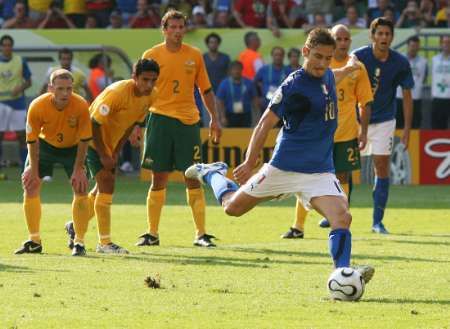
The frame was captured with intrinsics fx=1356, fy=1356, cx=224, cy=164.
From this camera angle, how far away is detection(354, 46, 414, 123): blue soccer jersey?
616 inches

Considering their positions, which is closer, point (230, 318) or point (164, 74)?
point (230, 318)

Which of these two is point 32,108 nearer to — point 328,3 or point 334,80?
point 334,80

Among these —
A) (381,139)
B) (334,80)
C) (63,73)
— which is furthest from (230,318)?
(381,139)

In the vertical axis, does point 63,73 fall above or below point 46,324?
above

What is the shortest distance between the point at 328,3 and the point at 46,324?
17.5 metres

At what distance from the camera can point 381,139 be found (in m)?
15.7

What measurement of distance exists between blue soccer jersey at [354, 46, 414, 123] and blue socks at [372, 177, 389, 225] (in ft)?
2.41

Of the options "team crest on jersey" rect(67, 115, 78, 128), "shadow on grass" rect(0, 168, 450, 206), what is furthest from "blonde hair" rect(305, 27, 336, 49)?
"shadow on grass" rect(0, 168, 450, 206)

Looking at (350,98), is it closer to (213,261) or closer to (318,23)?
(213,261)

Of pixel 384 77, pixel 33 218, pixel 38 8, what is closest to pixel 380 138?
pixel 384 77

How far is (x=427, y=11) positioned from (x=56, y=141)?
13.2m

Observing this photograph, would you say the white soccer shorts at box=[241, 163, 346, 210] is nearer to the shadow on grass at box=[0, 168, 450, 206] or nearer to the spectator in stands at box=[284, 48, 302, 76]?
the shadow on grass at box=[0, 168, 450, 206]

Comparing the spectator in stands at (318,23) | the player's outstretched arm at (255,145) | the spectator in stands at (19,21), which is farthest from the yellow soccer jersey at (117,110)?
the spectator in stands at (19,21)

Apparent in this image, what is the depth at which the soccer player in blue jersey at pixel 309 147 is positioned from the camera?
33.9 feet
